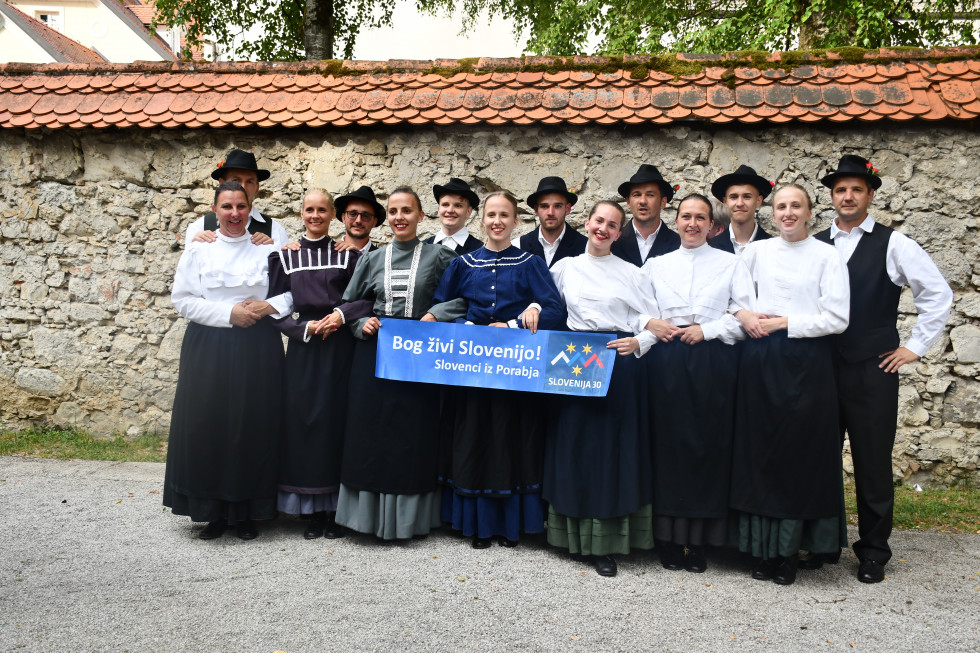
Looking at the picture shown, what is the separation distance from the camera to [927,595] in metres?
3.56

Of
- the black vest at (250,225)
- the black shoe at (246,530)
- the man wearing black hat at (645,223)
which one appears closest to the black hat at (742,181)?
the man wearing black hat at (645,223)

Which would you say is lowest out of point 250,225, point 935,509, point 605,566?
point 605,566

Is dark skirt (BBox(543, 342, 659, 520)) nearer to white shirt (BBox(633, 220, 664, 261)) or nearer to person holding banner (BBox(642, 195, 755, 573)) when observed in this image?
person holding banner (BBox(642, 195, 755, 573))

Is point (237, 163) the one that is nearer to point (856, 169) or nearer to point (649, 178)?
point (649, 178)

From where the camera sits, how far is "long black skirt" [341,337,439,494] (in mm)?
4016

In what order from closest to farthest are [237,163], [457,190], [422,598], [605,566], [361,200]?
[422,598], [605,566], [457,190], [361,200], [237,163]

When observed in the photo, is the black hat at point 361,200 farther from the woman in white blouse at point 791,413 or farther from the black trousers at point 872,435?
the black trousers at point 872,435

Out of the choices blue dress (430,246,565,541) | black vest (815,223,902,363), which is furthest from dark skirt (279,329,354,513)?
black vest (815,223,902,363)

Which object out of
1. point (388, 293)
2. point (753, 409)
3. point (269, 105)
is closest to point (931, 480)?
point (753, 409)

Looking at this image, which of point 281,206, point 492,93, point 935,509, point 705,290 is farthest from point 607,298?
point 281,206

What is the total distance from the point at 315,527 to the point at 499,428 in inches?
52.3

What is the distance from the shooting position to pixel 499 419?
3.97m

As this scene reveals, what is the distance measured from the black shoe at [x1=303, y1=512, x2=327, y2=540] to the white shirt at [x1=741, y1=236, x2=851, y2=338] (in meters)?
2.86

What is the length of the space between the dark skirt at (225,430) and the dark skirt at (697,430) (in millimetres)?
2324
